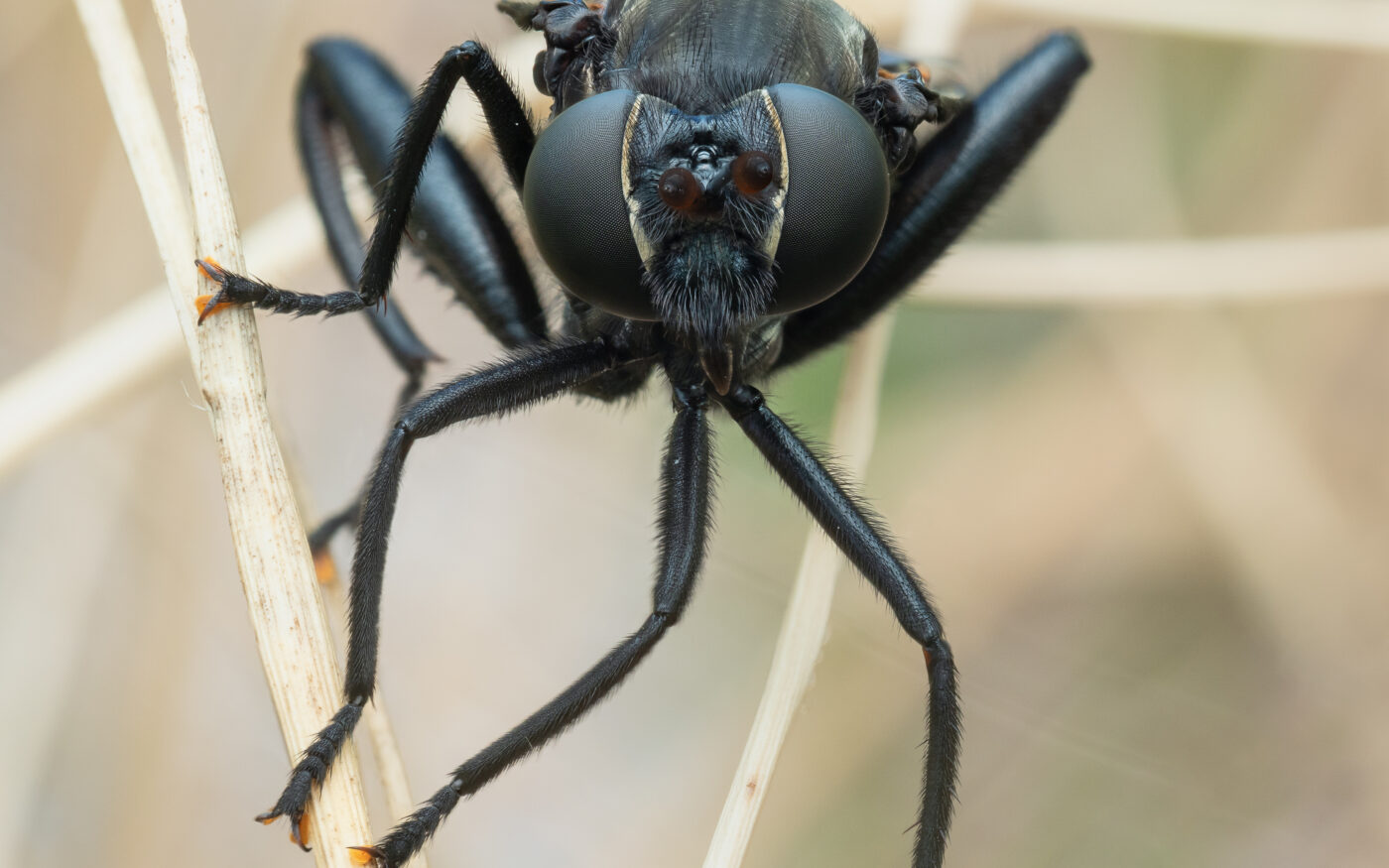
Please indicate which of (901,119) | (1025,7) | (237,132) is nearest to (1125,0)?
(1025,7)

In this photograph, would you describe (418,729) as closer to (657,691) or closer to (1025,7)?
(657,691)

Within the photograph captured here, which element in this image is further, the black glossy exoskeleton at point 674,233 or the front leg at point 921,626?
the front leg at point 921,626

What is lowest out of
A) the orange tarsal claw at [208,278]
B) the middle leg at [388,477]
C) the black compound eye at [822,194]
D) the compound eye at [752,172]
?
the middle leg at [388,477]

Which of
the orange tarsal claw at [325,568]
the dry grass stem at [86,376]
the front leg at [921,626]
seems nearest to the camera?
the front leg at [921,626]

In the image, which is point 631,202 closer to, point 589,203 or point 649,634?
point 589,203

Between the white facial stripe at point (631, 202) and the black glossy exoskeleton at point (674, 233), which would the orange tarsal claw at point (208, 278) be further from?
the white facial stripe at point (631, 202)

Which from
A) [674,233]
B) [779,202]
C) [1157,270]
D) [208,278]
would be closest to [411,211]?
[208,278]

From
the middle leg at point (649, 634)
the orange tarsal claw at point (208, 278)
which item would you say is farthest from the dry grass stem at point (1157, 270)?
the orange tarsal claw at point (208, 278)

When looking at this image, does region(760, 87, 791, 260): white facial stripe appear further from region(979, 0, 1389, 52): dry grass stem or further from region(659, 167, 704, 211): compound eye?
region(979, 0, 1389, 52): dry grass stem

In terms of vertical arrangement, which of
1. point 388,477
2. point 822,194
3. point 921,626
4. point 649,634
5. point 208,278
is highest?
point 208,278
